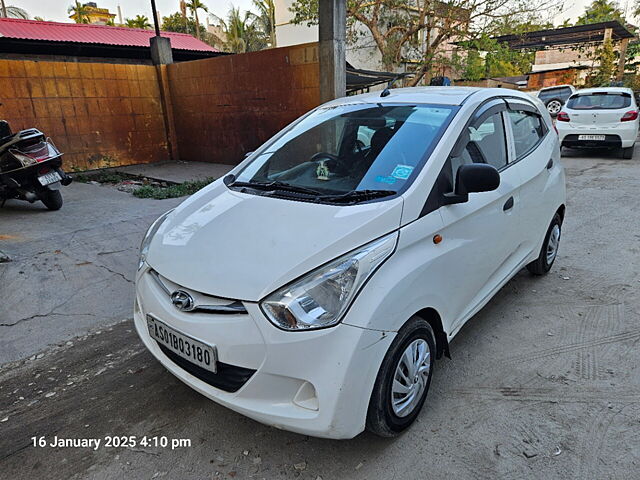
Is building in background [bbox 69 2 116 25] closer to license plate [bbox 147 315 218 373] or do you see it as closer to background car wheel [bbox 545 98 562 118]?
background car wheel [bbox 545 98 562 118]

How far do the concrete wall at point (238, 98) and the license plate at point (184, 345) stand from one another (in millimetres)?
6082

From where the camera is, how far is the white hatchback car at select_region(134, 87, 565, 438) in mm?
1735

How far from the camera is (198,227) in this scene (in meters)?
2.27

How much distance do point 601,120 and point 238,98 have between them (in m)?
7.95

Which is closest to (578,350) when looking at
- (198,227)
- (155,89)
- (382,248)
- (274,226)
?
(382,248)

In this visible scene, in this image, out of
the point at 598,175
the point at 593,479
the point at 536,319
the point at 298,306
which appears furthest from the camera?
the point at 598,175

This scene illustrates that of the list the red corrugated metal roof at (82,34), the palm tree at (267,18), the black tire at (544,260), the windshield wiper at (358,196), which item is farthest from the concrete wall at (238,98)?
the palm tree at (267,18)

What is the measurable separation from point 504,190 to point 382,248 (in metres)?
1.27

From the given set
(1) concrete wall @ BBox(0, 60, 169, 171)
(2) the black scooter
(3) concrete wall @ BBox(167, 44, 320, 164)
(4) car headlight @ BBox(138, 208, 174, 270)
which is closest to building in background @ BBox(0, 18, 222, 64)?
(1) concrete wall @ BBox(0, 60, 169, 171)

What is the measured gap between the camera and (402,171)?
2273mm

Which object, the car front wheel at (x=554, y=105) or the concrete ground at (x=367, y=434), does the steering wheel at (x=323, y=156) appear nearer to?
the concrete ground at (x=367, y=434)

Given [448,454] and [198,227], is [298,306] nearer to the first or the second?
[198,227]

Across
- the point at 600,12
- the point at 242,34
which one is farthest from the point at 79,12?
the point at 600,12

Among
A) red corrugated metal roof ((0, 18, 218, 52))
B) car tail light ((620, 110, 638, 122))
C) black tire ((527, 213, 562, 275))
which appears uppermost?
red corrugated metal roof ((0, 18, 218, 52))
